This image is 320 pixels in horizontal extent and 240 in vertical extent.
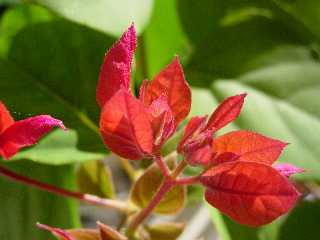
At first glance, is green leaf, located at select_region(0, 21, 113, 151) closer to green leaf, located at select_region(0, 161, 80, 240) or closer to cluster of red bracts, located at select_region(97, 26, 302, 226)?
green leaf, located at select_region(0, 161, 80, 240)

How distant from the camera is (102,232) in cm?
33

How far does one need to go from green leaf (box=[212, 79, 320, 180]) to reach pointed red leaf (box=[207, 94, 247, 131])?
0.66 ft

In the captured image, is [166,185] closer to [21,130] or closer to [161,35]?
[21,130]

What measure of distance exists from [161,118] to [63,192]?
0.11 meters

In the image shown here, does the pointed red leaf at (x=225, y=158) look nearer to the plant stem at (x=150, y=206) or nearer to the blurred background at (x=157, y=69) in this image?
the plant stem at (x=150, y=206)

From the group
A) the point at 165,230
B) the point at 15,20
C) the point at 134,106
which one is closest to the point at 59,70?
the point at 15,20

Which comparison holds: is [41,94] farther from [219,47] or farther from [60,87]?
[219,47]

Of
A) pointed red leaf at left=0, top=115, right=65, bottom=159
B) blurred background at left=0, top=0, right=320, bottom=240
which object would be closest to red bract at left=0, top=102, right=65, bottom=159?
pointed red leaf at left=0, top=115, right=65, bottom=159

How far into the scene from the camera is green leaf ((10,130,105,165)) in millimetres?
407

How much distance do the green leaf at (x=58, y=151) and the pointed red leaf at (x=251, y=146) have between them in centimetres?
16

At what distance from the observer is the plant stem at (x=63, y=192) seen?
1.10ft

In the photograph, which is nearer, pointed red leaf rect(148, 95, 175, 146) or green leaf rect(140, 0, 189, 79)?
pointed red leaf rect(148, 95, 175, 146)

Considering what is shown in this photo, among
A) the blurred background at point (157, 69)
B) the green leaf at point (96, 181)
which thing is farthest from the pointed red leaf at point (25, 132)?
the green leaf at point (96, 181)

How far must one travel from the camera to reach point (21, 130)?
0.27 m
